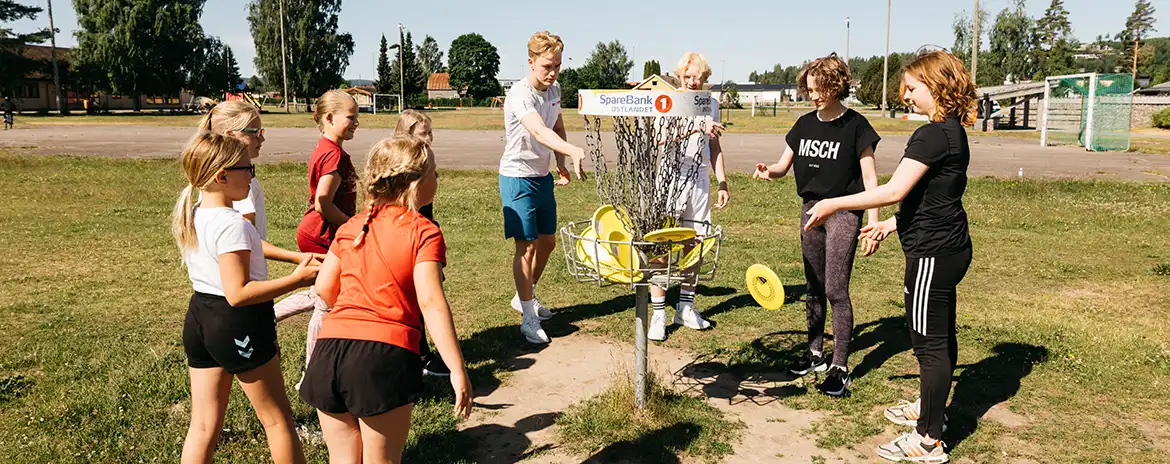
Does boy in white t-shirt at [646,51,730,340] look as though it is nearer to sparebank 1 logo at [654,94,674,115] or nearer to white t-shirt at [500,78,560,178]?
white t-shirt at [500,78,560,178]

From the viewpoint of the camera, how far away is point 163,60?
69.2 metres

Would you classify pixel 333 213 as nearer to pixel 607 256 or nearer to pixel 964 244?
pixel 607 256

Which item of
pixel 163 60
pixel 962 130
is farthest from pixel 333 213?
pixel 163 60

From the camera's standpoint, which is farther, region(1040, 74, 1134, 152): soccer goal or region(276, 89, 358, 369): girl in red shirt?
region(1040, 74, 1134, 152): soccer goal

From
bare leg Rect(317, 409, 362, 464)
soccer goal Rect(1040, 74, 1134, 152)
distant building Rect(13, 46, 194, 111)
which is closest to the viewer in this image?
Result: bare leg Rect(317, 409, 362, 464)

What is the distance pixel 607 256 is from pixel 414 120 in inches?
76.5

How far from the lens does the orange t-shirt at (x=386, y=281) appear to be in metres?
2.88

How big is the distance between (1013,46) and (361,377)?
90.4 metres

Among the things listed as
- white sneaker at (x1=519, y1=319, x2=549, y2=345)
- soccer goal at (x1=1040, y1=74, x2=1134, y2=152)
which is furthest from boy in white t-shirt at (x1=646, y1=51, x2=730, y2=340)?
soccer goal at (x1=1040, y1=74, x2=1134, y2=152)

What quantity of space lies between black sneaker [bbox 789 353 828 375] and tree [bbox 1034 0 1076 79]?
81.4 meters

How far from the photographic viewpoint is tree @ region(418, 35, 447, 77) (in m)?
142

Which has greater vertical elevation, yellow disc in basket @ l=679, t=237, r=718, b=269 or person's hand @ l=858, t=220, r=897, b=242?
person's hand @ l=858, t=220, r=897, b=242

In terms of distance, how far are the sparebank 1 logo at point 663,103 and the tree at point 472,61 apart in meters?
119

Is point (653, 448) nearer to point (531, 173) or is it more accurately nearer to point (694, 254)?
point (694, 254)
